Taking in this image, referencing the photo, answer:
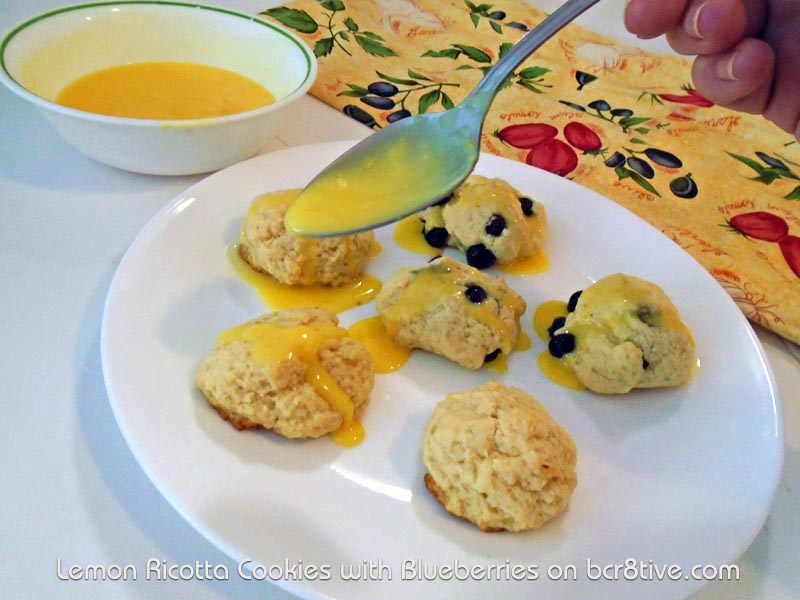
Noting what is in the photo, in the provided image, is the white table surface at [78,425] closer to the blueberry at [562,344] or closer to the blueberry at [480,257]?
the blueberry at [562,344]

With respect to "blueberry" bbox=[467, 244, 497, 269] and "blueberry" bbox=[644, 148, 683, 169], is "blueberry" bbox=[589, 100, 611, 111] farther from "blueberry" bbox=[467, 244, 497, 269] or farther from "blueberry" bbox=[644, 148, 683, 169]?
"blueberry" bbox=[467, 244, 497, 269]

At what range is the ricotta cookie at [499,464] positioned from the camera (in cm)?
88

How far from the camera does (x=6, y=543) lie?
2.78 ft

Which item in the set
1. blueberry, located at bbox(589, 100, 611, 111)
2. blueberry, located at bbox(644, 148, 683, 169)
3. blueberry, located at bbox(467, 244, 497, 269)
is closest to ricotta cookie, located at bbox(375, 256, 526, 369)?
blueberry, located at bbox(467, 244, 497, 269)

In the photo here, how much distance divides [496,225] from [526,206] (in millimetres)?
116

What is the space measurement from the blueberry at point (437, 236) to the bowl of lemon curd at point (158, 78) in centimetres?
41

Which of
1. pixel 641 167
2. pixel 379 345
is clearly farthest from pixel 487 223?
pixel 641 167

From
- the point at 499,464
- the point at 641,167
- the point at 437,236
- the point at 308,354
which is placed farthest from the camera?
the point at 641,167

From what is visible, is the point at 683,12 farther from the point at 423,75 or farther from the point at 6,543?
the point at 6,543

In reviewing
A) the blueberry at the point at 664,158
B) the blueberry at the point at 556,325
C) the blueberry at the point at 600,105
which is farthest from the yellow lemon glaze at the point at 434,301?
the blueberry at the point at 600,105

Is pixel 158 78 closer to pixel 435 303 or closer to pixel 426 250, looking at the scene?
pixel 426 250

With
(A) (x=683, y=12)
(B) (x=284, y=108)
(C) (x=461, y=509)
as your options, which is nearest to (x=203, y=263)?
(B) (x=284, y=108)

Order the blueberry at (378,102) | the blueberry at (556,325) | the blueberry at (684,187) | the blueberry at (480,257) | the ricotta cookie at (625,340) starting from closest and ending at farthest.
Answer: the ricotta cookie at (625,340), the blueberry at (556,325), the blueberry at (480,257), the blueberry at (684,187), the blueberry at (378,102)

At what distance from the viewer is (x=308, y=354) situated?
1.00m
